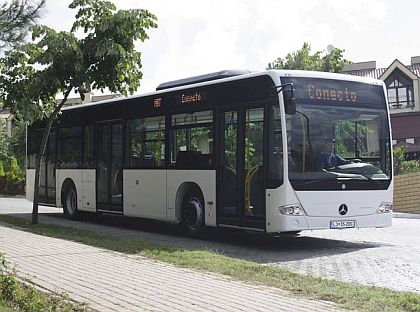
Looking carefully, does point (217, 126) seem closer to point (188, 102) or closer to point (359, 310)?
point (188, 102)

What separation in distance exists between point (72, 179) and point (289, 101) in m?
9.70

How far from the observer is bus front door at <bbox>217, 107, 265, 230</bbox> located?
39.2ft

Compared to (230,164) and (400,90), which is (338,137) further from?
(400,90)

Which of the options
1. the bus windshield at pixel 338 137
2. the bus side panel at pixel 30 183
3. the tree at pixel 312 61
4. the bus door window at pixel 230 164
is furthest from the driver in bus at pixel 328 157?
the tree at pixel 312 61

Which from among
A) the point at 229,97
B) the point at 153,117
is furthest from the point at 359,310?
the point at 153,117

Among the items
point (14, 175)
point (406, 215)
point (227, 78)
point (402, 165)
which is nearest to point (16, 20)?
point (227, 78)

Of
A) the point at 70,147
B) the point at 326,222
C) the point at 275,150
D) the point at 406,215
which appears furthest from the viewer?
the point at 406,215

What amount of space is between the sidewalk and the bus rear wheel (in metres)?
8.47

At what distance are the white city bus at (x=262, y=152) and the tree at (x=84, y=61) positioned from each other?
1.10 metres

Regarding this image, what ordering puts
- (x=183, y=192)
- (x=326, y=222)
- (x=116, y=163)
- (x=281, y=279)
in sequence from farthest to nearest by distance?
1. (x=116, y=163)
2. (x=183, y=192)
3. (x=326, y=222)
4. (x=281, y=279)

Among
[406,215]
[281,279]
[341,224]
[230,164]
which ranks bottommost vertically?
[406,215]

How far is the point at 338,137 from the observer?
12.1 m

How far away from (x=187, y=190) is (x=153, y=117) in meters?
2.21

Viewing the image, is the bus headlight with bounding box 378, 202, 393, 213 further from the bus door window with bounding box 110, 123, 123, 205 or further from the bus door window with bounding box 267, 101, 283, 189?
the bus door window with bounding box 110, 123, 123, 205
